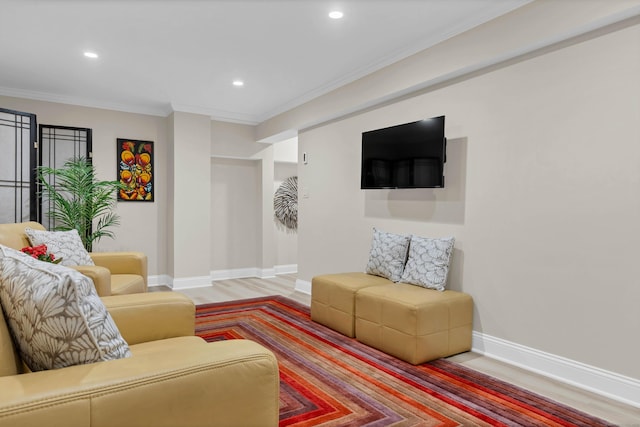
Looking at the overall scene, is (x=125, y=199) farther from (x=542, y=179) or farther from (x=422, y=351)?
(x=542, y=179)

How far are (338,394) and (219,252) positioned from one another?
4308 millimetres

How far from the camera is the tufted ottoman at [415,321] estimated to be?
2.81m

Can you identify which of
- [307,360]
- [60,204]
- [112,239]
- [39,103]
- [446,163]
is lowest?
[307,360]

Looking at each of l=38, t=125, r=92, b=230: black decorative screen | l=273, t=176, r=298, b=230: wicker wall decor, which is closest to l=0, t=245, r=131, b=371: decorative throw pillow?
l=38, t=125, r=92, b=230: black decorative screen

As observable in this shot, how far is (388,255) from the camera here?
3607 mm

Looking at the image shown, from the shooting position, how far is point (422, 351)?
111 inches

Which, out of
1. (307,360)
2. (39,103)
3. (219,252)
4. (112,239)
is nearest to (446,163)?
(307,360)

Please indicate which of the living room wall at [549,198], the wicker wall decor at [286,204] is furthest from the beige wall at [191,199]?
the living room wall at [549,198]

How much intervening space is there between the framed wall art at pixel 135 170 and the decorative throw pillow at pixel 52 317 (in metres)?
4.55

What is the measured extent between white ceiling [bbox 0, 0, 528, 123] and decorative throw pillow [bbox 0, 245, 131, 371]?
2241mm

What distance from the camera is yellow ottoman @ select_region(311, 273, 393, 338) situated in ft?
11.2

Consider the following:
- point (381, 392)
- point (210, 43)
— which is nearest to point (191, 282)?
point (210, 43)

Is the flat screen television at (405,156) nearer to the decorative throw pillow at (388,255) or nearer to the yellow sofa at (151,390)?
the decorative throw pillow at (388,255)

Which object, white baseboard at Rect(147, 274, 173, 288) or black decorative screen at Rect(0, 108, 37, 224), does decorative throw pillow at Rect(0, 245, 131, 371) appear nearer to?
black decorative screen at Rect(0, 108, 37, 224)
